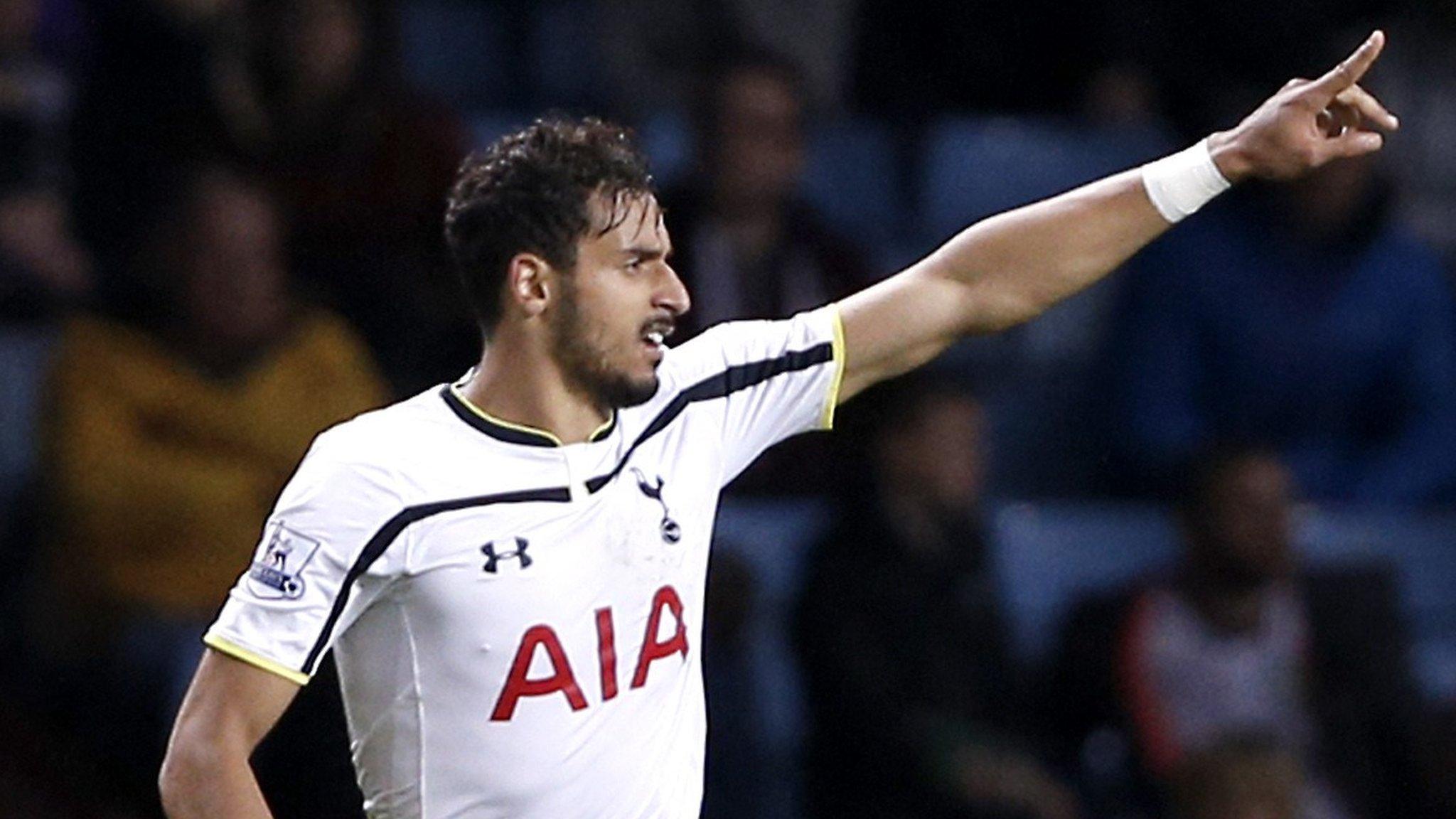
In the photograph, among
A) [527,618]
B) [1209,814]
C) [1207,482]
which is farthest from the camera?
[1207,482]

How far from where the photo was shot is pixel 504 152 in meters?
3.93

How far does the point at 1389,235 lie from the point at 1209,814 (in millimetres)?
1814

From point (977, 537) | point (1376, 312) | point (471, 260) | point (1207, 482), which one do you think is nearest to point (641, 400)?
point (471, 260)

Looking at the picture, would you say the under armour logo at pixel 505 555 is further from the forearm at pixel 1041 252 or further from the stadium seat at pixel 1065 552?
the stadium seat at pixel 1065 552

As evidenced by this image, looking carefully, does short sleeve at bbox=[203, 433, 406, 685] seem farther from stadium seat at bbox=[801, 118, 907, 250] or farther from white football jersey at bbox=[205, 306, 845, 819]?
stadium seat at bbox=[801, 118, 907, 250]

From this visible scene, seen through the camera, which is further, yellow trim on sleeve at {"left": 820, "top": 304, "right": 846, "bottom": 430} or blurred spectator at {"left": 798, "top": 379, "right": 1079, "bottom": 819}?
blurred spectator at {"left": 798, "top": 379, "right": 1079, "bottom": 819}

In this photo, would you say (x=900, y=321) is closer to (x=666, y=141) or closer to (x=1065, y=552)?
(x=1065, y=552)

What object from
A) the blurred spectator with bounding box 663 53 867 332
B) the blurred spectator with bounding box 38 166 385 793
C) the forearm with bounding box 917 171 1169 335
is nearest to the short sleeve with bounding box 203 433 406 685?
the forearm with bounding box 917 171 1169 335

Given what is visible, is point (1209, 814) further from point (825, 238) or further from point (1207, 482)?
point (825, 238)

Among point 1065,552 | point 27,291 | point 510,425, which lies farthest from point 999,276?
point 27,291

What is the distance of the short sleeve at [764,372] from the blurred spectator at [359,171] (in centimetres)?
245

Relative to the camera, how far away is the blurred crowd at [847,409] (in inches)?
247

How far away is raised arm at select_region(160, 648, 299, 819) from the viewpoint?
11.8ft

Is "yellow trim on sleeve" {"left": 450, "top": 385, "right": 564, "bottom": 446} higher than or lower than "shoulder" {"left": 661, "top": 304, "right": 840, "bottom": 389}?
lower
